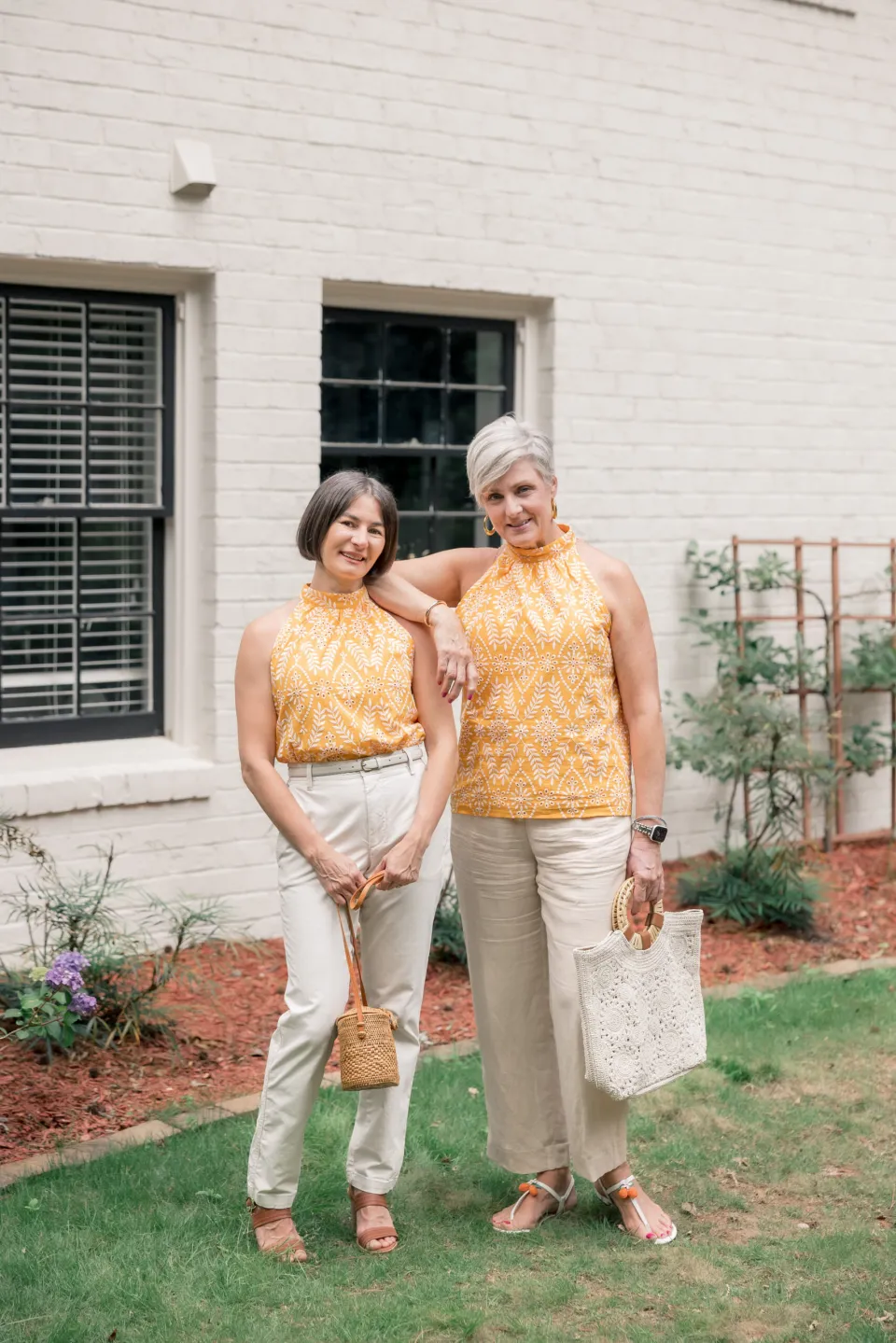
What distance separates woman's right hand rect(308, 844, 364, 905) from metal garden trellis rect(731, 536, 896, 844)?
14.6 feet

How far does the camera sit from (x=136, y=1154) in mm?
4266

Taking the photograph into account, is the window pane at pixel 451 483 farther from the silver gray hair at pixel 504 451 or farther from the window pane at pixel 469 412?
the silver gray hair at pixel 504 451

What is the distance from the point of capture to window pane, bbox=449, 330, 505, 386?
23.9ft

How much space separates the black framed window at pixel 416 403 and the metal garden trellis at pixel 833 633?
1503 mm

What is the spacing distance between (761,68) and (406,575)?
509 centimetres

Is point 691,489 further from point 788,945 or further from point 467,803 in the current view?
point 467,803

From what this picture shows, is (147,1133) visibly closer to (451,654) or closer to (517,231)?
(451,654)

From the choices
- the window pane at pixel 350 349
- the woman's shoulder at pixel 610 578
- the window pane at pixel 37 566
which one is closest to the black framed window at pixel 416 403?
the window pane at pixel 350 349

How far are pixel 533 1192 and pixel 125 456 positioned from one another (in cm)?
366

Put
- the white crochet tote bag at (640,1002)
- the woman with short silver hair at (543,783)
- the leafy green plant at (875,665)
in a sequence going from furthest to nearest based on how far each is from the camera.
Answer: the leafy green plant at (875,665), the woman with short silver hair at (543,783), the white crochet tote bag at (640,1002)

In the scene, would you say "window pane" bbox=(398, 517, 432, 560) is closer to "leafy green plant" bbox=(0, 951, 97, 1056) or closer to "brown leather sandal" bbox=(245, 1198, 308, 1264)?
"leafy green plant" bbox=(0, 951, 97, 1056)

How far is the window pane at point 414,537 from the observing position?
7180 mm

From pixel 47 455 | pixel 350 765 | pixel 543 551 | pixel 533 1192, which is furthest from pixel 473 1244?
pixel 47 455

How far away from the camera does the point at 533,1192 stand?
13.1 ft
